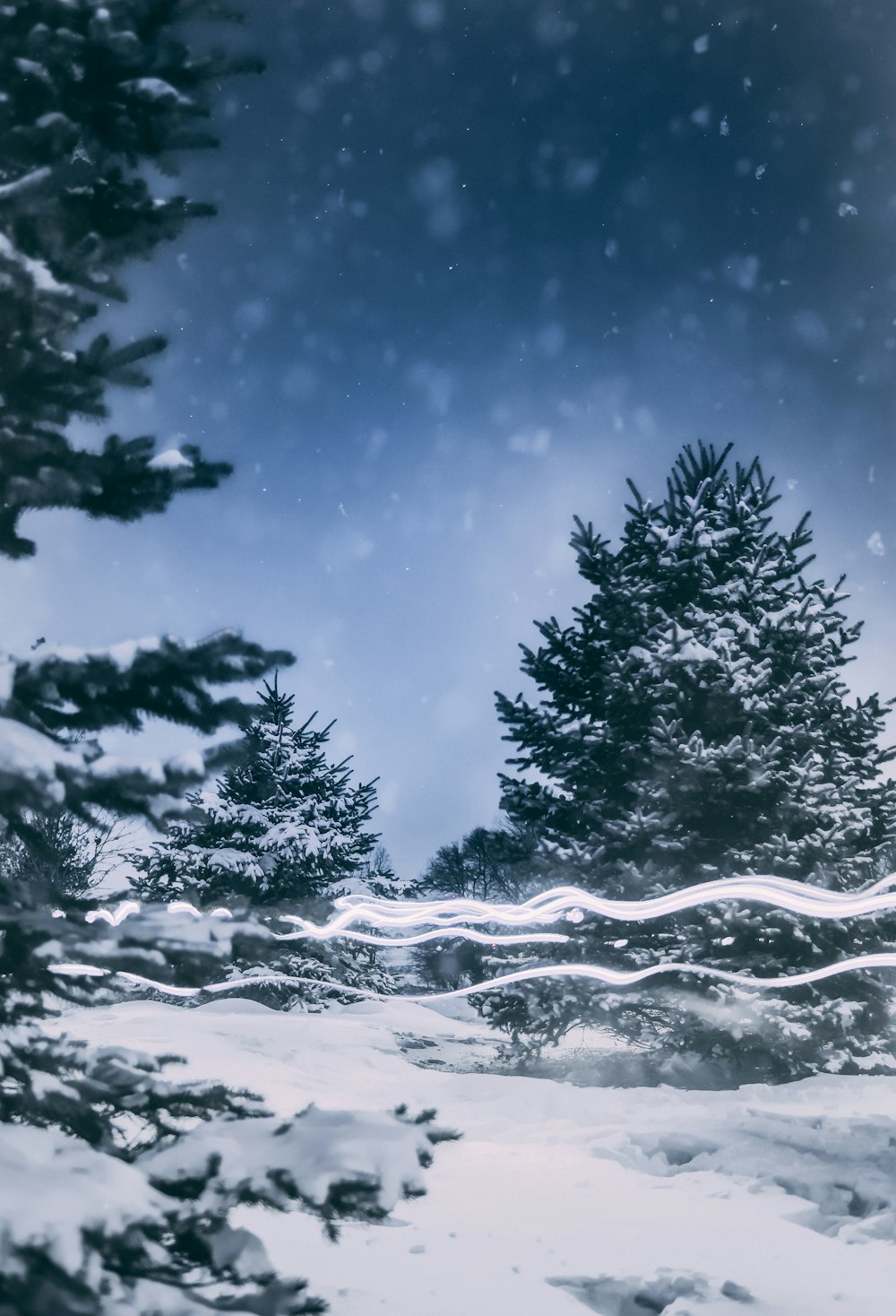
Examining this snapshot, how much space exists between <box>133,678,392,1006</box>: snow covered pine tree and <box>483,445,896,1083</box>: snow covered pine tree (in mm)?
7500

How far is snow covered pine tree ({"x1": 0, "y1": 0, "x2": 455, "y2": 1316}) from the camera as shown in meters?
2.75

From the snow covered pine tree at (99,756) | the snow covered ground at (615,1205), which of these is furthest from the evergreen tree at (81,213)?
the snow covered ground at (615,1205)

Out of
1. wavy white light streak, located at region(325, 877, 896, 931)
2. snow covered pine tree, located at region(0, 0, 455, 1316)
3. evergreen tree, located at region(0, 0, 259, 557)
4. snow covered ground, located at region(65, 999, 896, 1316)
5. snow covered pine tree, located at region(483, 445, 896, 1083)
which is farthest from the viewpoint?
snow covered pine tree, located at region(483, 445, 896, 1083)

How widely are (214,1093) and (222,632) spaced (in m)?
1.73

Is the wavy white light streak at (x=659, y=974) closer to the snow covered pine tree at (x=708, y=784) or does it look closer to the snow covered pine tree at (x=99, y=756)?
the snow covered pine tree at (x=708, y=784)

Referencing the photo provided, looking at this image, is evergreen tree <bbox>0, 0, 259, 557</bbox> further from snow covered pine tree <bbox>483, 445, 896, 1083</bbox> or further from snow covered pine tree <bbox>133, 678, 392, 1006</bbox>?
snow covered pine tree <bbox>133, 678, 392, 1006</bbox>

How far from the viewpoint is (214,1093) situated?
127 inches

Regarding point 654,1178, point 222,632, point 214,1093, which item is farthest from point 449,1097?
point 222,632

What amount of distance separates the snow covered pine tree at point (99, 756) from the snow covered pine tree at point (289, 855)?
48.4 feet

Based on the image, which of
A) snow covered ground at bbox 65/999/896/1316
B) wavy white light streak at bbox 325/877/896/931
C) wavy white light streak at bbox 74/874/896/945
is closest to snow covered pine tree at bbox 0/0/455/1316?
snow covered ground at bbox 65/999/896/1316

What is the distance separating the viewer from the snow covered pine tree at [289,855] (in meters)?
18.5

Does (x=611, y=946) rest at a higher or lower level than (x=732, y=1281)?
higher

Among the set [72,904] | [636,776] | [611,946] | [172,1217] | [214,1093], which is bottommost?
[172,1217]

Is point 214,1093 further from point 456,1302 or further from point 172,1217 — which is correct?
point 456,1302
